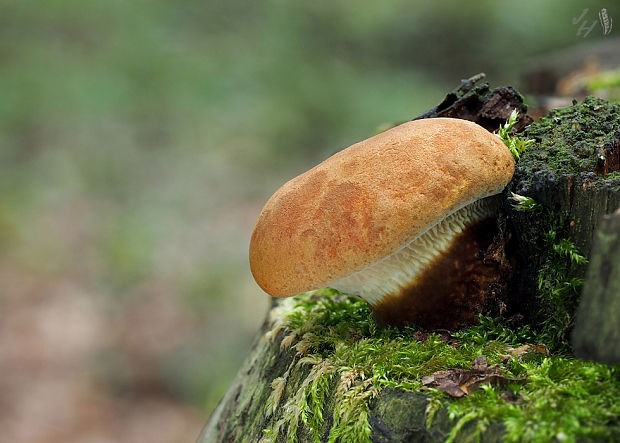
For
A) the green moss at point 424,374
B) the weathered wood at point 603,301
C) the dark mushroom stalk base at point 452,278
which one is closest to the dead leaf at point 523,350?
the green moss at point 424,374

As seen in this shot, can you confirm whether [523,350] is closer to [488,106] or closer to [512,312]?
[512,312]

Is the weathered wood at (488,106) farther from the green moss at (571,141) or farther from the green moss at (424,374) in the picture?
the green moss at (424,374)

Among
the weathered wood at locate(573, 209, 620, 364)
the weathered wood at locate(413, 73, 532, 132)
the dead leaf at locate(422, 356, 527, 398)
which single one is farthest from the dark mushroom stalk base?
the weathered wood at locate(573, 209, 620, 364)

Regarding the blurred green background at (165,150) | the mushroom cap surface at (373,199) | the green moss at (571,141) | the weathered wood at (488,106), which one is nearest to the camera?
the mushroom cap surface at (373,199)

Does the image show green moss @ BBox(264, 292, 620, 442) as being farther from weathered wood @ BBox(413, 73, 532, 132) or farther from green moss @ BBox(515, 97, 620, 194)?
weathered wood @ BBox(413, 73, 532, 132)

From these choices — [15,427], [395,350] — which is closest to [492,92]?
[395,350]

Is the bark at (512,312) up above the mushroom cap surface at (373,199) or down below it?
below
